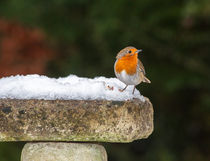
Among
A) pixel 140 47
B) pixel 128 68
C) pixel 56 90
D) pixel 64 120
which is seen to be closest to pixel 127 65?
pixel 128 68

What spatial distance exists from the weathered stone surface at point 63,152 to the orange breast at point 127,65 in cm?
Answer: 54

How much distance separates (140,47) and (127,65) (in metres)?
3.30

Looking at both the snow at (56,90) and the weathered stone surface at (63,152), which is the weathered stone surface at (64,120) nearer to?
the snow at (56,90)

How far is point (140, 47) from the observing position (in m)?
6.23

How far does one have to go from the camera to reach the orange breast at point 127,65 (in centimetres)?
297

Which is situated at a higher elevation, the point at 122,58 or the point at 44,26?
the point at 44,26

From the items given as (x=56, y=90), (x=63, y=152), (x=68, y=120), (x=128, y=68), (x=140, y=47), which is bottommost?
(x=63, y=152)

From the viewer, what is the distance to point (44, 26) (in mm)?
7164

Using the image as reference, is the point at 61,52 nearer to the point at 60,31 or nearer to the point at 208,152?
the point at 60,31

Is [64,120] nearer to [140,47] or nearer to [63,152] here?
[63,152]

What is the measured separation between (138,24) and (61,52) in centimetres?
232

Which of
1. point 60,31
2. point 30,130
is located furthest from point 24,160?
point 60,31

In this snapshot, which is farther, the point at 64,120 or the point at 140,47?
the point at 140,47

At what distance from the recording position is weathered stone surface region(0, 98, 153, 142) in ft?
8.52
